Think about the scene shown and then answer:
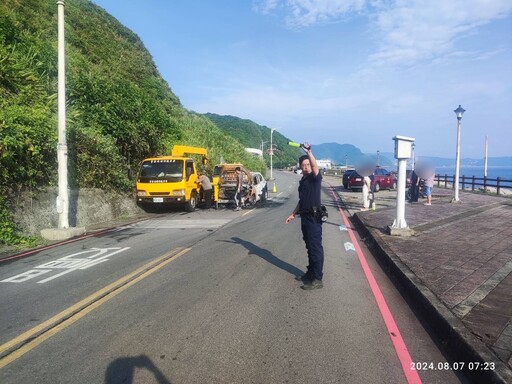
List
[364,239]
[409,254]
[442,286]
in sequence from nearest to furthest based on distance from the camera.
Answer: [442,286], [409,254], [364,239]

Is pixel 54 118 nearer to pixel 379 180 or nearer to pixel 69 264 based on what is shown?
pixel 69 264

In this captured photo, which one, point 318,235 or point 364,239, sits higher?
point 318,235

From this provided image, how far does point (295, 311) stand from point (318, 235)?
4.25 ft

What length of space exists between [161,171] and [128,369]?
13362 mm

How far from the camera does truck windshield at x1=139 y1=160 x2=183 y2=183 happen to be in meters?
16.1

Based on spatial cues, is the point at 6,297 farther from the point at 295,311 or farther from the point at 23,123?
the point at 23,123

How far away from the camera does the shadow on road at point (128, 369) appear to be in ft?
11.0

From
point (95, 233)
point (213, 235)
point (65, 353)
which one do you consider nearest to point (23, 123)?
point (95, 233)

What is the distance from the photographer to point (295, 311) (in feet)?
16.2

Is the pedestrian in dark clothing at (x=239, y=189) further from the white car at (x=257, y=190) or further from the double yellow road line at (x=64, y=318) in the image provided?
the double yellow road line at (x=64, y=318)

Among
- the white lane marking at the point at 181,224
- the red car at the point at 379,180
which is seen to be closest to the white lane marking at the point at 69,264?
the white lane marking at the point at 181,224

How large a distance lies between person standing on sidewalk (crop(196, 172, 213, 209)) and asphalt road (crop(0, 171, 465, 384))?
9.76 m

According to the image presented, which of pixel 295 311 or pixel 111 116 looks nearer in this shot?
pixel 295 311

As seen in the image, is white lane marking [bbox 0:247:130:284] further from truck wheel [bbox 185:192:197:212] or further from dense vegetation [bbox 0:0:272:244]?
truck wheel [bbox 185:192:197:212]
